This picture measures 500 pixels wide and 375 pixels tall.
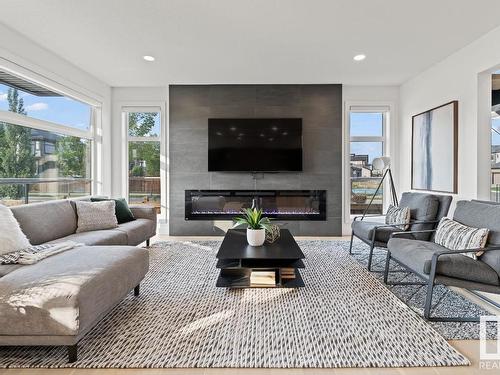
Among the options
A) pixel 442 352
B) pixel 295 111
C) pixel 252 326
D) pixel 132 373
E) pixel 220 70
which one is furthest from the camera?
pixel 295 111

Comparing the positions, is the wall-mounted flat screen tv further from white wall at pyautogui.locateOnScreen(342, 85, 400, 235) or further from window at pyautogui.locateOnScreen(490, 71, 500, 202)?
window at pyautogui.locateOnScreen(490, 71, 500, 202)

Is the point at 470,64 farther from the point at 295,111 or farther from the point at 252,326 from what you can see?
the point at 252,326

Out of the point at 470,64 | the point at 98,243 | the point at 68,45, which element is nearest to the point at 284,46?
the point at 470,64

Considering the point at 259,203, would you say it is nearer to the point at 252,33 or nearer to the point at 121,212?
the point at 121,212

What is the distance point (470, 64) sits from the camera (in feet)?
11.0

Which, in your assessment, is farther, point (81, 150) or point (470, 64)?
point (81, 150)

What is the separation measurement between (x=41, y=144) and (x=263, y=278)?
133 inches

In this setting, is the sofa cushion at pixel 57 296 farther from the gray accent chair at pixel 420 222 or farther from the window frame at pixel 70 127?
the gray accent chair at pixel 420 222

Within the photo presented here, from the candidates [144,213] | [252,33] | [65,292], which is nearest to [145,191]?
[144,213]

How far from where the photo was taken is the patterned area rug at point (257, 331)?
1.70 meters

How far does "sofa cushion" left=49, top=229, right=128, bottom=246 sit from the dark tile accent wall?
183 cm

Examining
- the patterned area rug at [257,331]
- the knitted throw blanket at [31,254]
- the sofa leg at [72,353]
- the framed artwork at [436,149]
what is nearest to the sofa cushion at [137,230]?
the patterned area rug at [257,331]

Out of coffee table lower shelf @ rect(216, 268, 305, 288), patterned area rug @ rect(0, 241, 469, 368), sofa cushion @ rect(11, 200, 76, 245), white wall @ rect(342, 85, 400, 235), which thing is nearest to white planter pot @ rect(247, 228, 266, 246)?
coffee table lower shelf @ rect(216, 268, 305, 288)

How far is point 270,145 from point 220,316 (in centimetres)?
329
